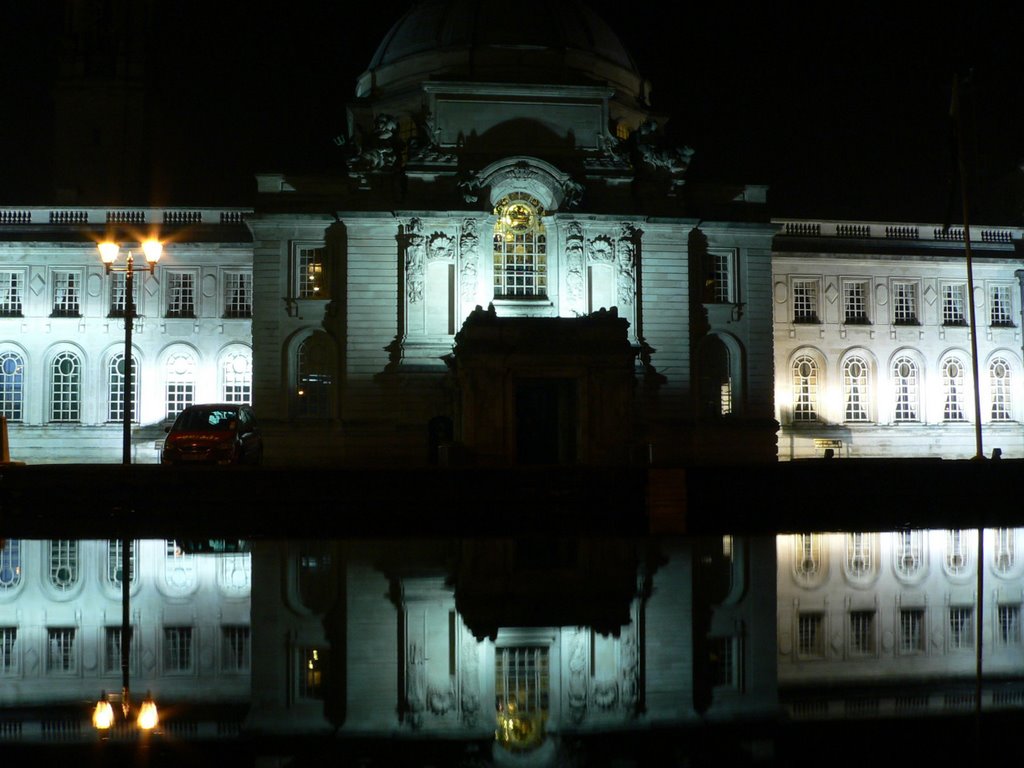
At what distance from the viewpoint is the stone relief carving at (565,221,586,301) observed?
138 ft

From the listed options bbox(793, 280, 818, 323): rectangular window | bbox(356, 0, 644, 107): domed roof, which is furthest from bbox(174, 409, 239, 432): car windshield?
bbox(793, 280, 818, 323): rectangular window

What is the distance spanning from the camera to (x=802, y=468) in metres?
26.0

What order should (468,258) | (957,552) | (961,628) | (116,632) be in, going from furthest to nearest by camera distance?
(468,258)
(957,552)
(961,628)
(116,632)

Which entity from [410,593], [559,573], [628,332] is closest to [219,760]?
[410,593]

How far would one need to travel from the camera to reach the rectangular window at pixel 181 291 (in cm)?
4925

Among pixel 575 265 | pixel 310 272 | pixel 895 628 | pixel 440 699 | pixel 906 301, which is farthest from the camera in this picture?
pixel 906 301

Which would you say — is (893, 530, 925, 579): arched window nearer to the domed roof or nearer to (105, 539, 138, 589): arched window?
(105, 539, 138, 589): arched window

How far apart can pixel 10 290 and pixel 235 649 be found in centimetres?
4400

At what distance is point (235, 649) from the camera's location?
9.93 metres

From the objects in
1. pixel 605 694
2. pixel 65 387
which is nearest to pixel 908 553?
pixel 605 694

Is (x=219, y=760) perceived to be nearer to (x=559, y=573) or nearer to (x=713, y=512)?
(x=559, y=573)

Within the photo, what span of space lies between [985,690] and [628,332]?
34.3 metres

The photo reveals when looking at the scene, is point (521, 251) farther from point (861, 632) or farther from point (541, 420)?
point (861, 632)

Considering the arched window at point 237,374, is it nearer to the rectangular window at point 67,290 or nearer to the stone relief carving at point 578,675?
the rectangular window at point 67,290
